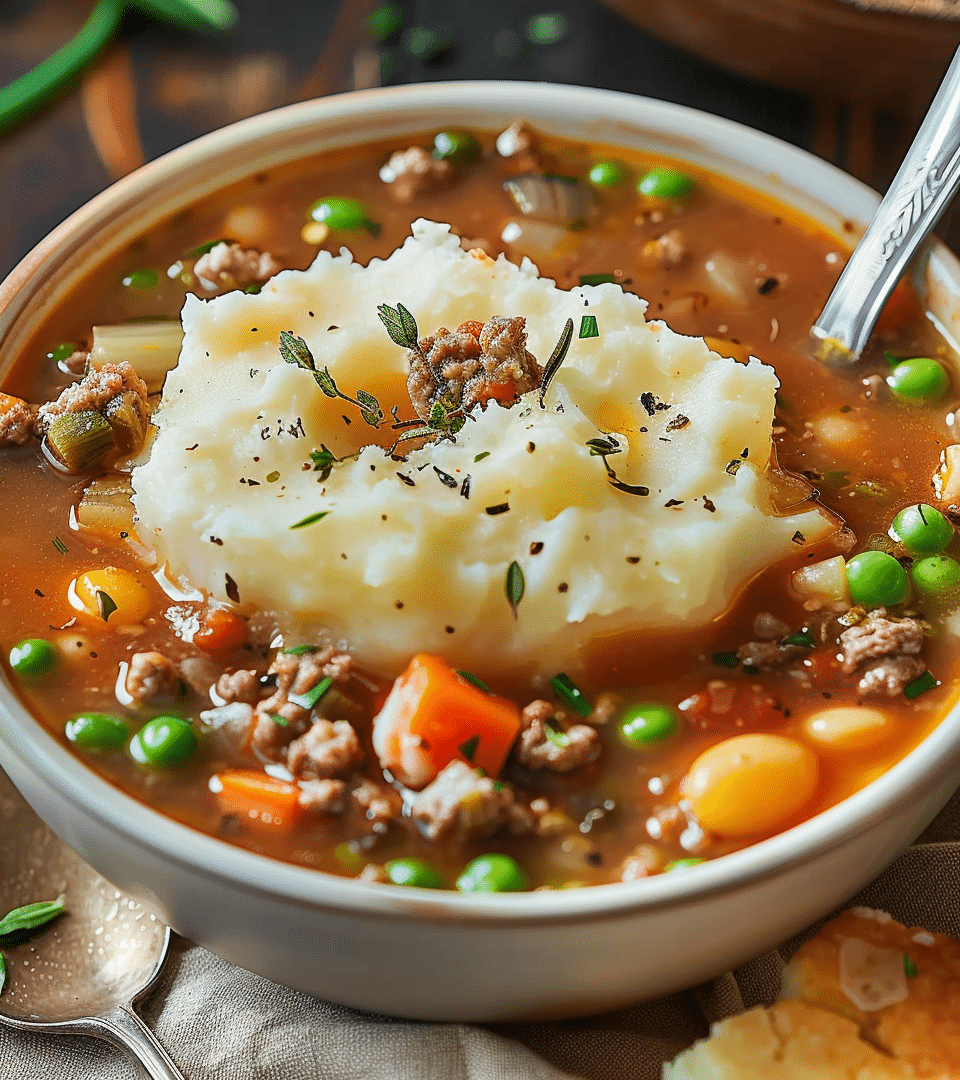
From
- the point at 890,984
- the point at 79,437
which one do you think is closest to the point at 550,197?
the point at 79,437

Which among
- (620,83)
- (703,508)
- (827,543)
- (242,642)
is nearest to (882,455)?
(827,543)

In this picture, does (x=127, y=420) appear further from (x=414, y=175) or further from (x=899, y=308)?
(x=899, y=308)

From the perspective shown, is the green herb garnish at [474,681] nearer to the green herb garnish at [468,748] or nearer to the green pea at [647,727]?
the green herb garnish at [468,748]

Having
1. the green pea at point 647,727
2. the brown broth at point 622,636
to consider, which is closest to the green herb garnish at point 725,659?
the brown broth at point 622,636

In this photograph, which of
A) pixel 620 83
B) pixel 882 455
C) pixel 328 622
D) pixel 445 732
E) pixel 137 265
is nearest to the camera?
pixel 445 732

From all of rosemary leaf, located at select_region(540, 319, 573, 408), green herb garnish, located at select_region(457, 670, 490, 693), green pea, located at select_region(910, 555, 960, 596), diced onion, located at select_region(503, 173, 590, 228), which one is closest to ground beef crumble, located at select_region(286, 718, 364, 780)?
green herb garnish, located at select_region(457, 670, 490, 693)

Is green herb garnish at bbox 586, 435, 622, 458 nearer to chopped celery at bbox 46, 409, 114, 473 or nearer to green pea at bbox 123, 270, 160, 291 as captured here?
chopped celery at bbox 46, 409, 114, 473

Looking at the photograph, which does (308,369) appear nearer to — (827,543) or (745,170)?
(827,543)
